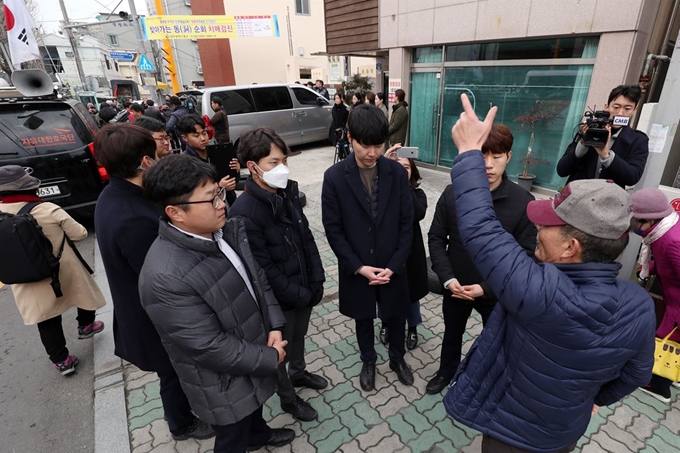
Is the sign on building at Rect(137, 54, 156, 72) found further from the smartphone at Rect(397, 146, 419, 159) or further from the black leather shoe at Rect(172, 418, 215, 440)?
the black leather shoe at Rect(172, 418, 215, 440)

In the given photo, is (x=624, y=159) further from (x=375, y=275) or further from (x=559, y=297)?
(x=559, y=297)

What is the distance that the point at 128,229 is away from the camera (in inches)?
70.9

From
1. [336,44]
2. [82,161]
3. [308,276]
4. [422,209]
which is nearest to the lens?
[308,276]

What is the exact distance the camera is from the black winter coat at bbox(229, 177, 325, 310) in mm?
1970

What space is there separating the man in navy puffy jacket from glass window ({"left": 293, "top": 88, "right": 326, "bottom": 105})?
1018 centimetres

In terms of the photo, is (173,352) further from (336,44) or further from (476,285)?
(336,44)

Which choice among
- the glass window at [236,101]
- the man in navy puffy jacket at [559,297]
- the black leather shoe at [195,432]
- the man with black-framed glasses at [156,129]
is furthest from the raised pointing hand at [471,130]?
the glass window at [236,101]

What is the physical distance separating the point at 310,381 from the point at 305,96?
9.70 m

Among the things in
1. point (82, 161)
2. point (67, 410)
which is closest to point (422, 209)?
point (67, 410)

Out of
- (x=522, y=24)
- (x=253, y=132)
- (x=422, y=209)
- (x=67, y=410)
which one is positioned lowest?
(x=67, y=410)

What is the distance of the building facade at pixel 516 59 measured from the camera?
4922 mm

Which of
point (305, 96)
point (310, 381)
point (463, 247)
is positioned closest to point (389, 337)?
point (310, 381)

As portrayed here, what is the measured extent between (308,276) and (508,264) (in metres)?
1.47

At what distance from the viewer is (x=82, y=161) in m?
4.97
